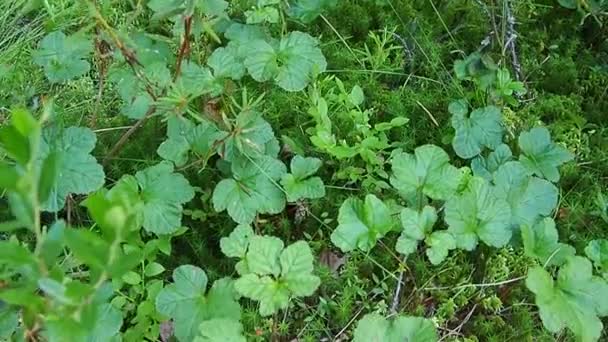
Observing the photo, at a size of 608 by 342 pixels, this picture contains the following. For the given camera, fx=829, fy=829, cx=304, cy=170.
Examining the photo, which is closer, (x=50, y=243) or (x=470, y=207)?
(x=50, y=243)

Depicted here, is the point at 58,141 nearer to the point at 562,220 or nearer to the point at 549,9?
the point at 562,220

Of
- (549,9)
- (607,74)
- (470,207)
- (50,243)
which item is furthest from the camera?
(549,9)

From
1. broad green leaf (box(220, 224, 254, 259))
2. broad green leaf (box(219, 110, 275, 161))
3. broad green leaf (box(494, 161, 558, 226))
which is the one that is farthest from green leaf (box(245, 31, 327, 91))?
broad green leaf (box(494, 161, 558, 226))

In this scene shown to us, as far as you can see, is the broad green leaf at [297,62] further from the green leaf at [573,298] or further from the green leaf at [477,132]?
the green leaf at [573,298]

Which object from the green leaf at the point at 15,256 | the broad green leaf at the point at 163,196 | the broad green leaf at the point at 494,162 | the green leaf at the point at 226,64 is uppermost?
the green leaf at the point at 15,256

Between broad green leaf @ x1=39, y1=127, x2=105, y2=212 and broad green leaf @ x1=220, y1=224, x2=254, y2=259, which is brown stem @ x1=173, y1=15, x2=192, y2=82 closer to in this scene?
broad green leaf @ x1=39, y1=127, x2=105, y2=212

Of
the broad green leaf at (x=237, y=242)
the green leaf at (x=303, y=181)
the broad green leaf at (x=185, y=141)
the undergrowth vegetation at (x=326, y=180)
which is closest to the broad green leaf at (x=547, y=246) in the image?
the undergrowth vegetation at (x=326, y=180)

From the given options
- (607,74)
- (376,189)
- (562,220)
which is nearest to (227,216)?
(376,189)
